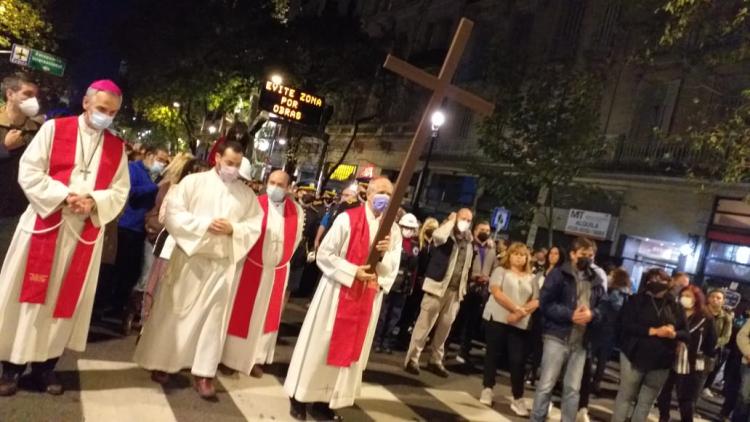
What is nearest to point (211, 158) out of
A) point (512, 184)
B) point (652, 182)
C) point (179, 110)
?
point (512, 184)

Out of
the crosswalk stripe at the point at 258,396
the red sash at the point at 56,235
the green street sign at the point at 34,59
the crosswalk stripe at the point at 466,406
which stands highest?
the green street sign at the point at 34,59

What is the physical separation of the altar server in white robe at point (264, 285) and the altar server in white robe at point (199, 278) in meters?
0.49

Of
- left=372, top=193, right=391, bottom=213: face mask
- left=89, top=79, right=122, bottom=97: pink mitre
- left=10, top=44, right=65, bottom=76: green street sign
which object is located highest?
left=10, top=44, right=65, bottom=76: green street sign

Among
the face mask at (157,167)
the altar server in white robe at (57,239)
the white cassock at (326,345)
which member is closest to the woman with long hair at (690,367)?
the white cassock at (326,345)

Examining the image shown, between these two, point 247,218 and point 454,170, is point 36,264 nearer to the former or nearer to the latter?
point 247,218

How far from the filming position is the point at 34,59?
21.1m

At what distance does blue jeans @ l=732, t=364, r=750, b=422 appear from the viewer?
888 centimetres

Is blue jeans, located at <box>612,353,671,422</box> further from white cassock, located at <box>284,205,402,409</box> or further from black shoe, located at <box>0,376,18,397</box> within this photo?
black shoe, located at <box>0,376,18,397</box>

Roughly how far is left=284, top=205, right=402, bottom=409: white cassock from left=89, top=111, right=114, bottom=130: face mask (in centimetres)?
187

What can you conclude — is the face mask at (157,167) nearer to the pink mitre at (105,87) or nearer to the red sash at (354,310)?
the pink mitre at (105,87)

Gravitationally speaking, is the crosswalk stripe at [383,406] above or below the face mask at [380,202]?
below

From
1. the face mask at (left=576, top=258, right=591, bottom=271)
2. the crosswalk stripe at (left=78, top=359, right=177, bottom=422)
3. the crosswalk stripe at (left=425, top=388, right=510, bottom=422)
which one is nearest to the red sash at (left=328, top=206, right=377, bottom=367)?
the crosswalk stripe at (left=78, top=359, right=177, bottom=422)

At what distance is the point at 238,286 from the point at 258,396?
97cm

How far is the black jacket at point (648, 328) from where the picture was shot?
22.0 ft
